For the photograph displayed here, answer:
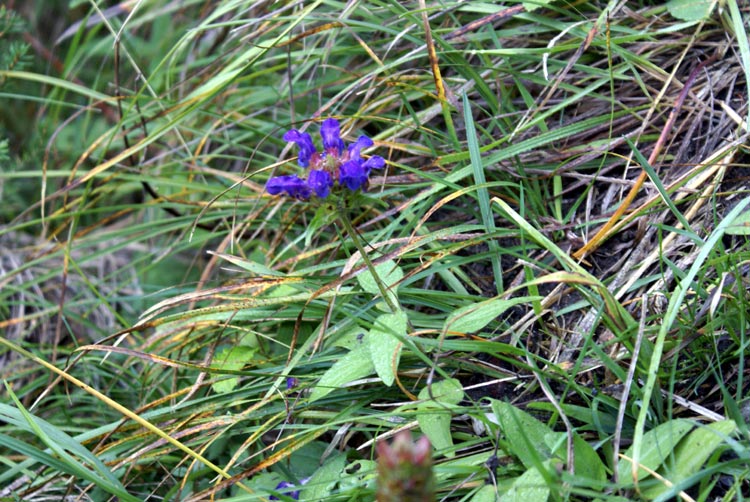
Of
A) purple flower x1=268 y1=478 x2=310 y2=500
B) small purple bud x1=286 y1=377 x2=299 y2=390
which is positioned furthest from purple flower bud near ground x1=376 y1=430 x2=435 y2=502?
small purple bud x1=286 y1=377 x2=299 y2=390

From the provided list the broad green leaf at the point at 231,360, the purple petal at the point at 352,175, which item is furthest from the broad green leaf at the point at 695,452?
the broad green leaf at the point at 231,360

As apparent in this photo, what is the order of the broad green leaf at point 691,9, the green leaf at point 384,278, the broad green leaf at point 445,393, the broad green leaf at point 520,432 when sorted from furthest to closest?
the broad green leaf at point 691,9 → the green leaf at point 384,278 → the broad green leaf at point 445,393 → the broad green leaf at point 520,432

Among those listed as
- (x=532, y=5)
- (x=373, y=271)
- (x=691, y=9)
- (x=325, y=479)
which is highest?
(x=532, y=5)

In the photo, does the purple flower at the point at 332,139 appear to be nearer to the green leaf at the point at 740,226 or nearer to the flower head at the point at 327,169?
the flower head at the point at 327,169

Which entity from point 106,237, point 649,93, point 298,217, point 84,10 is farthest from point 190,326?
point 84,10

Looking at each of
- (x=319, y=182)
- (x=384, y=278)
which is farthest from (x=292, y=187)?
(x=384, y=278)

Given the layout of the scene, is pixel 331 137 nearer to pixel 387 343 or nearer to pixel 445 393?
pixel 387 343
